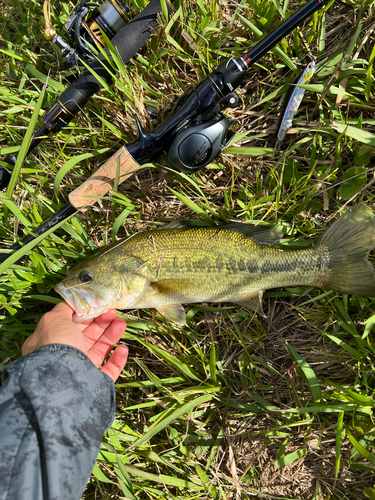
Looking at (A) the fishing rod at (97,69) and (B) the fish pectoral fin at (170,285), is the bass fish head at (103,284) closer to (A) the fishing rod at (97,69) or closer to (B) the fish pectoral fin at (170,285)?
(B) the fish pectoral fin at (170,285)

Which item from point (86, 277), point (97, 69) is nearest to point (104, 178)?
point (86, 277)

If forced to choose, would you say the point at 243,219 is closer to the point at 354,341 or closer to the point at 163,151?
the point at 163,151

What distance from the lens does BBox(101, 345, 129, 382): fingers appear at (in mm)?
2879

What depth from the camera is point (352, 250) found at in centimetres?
270

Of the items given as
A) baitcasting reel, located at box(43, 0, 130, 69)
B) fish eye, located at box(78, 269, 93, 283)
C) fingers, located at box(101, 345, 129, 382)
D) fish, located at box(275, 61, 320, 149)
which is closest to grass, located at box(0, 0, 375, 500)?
fish, located at box(275, 61, 320, 149)

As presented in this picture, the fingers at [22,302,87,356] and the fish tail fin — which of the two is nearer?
the fingers at [22,302,87,356]

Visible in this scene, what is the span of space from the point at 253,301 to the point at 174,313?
730 millimetres

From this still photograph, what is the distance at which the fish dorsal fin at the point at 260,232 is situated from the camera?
2.86 metres

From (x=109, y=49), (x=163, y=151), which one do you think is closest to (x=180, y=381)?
(x=163, y=151)

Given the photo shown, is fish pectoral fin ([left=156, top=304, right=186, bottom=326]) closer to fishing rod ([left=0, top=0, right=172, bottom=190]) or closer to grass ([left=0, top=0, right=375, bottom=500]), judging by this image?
grass ([left=0, top=0, right=375, bottom=500])

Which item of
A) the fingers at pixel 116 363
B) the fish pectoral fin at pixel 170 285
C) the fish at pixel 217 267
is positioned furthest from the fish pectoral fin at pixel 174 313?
the fingers at pixel 116 363

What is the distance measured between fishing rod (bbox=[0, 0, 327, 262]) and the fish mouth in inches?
27.3

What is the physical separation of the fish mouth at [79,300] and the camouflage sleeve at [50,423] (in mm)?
435

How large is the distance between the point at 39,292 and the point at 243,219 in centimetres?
212
